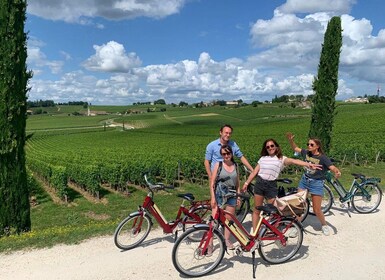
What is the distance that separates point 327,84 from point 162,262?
1432cm

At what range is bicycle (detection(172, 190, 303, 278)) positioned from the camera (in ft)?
17.1

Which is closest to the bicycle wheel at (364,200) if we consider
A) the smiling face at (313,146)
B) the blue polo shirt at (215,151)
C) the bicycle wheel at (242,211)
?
the smiling face at (313,146)

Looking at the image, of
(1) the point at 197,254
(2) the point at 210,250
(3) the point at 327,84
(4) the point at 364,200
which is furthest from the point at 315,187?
(3) the point at 327,84

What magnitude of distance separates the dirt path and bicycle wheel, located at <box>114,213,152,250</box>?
14cm

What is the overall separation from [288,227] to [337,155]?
68.4ft

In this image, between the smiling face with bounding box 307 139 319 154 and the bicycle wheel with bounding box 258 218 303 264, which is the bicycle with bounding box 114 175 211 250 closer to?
the bicycle wheel with bounding box 258 218 303 264

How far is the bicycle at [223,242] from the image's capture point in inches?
205

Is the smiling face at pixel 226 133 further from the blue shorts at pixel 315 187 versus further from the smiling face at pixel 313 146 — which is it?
the blue shorts at pixel 315 187

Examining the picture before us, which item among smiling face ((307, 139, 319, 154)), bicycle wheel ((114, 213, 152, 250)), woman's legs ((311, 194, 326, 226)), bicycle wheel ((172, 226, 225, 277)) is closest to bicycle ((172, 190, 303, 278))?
bicycle wheel ((172, 226, 225, 277))

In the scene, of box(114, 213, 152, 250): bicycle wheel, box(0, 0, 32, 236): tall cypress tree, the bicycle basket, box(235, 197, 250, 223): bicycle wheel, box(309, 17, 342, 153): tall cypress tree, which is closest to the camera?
box(114, 213, 152, 250): bicycle wheel

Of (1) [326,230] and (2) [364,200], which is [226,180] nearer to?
(1) [326,230]

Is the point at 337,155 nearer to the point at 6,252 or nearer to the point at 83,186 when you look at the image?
the point at 83,186

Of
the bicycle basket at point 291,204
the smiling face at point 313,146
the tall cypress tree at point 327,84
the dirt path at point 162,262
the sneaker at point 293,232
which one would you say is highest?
the tall cypress tree at point 327,84

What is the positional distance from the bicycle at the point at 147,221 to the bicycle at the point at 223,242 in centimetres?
83
